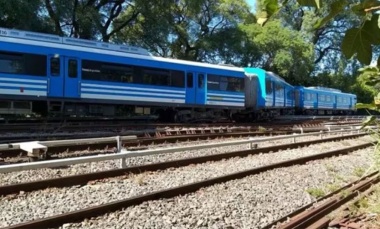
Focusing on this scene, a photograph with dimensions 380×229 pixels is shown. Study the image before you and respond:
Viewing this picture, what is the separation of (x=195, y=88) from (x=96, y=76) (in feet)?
17.6

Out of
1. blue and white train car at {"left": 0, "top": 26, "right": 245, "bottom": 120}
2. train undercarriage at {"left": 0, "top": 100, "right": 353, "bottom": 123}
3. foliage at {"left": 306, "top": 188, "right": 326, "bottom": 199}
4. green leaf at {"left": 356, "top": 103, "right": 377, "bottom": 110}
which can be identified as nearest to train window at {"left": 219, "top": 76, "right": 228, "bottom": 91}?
blue and white train car at {"left": 0, "top": 26, "right": 245, "bottom": 120}

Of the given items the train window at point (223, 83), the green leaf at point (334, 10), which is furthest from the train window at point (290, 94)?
the green leaf at point (334, 10)

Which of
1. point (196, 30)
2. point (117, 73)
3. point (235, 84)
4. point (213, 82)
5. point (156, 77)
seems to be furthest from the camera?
point (196, 30)

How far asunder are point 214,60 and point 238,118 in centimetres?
1430

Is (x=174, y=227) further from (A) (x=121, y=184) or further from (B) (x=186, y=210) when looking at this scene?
(A) (x=121, y=184)

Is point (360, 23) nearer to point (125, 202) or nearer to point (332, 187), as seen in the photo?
point (125, 202)

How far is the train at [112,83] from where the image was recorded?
598 inches

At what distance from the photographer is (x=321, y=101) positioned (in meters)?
41.1

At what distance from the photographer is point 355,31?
3.38ft

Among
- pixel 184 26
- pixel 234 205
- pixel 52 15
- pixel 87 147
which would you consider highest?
pixel 184 26

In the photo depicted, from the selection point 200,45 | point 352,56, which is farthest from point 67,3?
point 352,56

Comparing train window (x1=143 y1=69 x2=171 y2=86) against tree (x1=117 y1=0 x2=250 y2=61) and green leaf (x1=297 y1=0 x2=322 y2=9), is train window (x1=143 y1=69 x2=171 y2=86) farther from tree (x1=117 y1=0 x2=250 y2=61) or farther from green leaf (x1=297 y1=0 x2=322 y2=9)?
green leaf (x1=297 y1=0 x2=322 y2=9)

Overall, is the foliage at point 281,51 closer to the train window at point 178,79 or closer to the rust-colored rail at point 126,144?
the train window at point 178,79

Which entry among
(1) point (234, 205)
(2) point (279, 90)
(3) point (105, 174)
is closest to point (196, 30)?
(2) point (279, 90)
